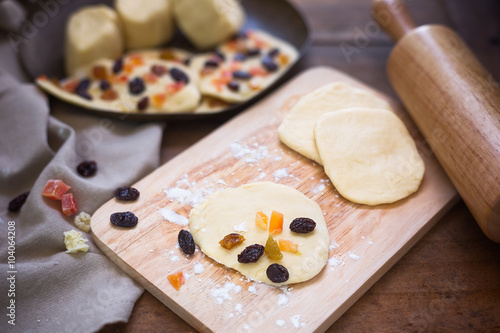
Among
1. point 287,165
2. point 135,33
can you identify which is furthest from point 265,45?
point 287,165

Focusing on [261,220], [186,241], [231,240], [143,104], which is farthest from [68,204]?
[261,220]

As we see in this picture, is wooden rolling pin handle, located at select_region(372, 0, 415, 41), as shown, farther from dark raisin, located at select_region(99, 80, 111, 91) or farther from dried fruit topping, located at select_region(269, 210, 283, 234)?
dark raisin, located at select_region(99, 80, 111, 91)

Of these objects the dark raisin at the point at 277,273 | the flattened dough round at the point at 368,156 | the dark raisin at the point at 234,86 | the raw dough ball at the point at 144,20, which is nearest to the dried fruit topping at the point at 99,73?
the raw dough ball at the point at 144,20

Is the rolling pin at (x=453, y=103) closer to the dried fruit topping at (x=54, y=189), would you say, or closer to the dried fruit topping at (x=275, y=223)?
the dried fruit topping at (x=275, y=223)

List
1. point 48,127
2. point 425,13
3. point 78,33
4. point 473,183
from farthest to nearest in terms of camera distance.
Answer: point 425,13 → point 78,33 → point 48,127 → point 473,183

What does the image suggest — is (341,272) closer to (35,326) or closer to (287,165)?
(287,165)
